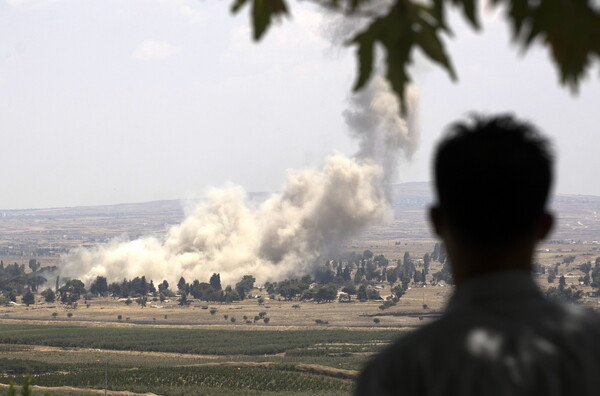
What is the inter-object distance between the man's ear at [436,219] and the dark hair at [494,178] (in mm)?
61

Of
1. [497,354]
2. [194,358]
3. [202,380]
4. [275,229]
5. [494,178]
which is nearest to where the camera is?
[497,354]

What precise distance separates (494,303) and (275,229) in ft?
433

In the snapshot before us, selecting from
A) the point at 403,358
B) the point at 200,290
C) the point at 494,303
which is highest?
the point at 494,303

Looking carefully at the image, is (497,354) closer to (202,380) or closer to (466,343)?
(466,343)

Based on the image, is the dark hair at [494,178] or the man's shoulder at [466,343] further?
the dark hair at [494,178]

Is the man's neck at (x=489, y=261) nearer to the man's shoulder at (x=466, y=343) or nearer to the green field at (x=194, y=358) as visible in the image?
the man's shoulder at (x=466, y=343)

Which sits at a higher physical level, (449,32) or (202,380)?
(449,32)

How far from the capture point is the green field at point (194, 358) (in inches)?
2933

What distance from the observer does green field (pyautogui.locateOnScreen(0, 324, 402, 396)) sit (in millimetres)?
74500

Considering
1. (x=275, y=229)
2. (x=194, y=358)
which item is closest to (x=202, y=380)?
(x=194, y=358)

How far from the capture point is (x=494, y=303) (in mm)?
3225

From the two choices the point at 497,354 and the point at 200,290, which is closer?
the point at 497,354

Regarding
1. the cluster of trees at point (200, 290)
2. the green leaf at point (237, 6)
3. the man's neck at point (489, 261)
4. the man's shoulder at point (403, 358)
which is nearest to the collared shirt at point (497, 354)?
the man's shoulder at point (403, 358)

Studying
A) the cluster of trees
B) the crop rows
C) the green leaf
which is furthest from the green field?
the green leaf
